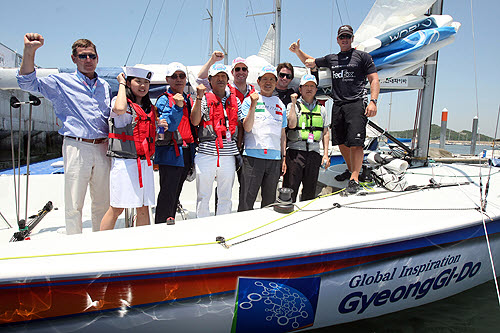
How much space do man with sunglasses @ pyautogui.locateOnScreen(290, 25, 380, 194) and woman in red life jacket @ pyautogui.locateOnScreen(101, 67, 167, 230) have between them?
197 cm

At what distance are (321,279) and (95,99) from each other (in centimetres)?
219

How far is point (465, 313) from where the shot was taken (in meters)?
2.81

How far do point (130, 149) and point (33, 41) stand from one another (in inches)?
38.9

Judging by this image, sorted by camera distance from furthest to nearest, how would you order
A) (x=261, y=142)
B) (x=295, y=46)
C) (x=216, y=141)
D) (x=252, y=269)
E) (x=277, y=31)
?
(x=277, y=31) → (x=295, y=46) → (x=261, y=142) → (x=216, y=141) → (x=252, y=269)

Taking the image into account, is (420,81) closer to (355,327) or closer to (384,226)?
(384,226)

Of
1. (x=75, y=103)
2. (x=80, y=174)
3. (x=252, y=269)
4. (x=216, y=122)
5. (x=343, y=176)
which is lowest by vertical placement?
(x=252, y=269)

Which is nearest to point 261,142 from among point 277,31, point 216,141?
point 216,141

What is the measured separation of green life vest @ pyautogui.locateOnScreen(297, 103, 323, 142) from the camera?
132 inches

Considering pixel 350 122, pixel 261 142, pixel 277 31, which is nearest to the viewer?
A: pixel 261 142

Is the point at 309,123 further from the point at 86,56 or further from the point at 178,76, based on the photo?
the point at 86,56

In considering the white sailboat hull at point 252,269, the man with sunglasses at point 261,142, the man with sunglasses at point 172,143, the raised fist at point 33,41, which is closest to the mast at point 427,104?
the white sailboat hull at point 252,269

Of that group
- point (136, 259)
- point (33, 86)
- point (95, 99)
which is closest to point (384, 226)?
point (136, 259)

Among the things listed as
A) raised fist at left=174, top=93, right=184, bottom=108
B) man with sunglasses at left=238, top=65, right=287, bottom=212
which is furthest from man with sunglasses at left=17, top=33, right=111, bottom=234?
man with sunglasses at left=238, top=65, right=287, bottom=212

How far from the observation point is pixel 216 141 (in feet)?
9.37
